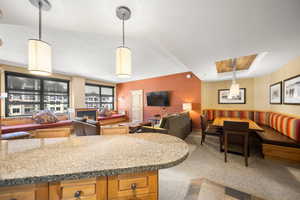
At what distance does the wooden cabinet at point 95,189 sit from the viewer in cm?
59

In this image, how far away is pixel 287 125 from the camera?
2.30 metres

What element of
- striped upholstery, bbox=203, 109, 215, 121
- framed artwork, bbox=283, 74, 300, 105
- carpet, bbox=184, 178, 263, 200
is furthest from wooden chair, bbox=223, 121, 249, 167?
striped upholstery, bbox=203, 109, 215, 121

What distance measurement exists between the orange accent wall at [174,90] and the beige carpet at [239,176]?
7.85ft

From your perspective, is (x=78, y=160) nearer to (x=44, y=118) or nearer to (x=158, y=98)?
(x=44, y=118)

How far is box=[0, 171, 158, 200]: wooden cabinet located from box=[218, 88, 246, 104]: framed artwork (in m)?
4.65

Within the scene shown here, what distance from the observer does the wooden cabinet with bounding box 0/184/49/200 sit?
1.91 feet

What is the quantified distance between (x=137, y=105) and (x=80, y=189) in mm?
5669

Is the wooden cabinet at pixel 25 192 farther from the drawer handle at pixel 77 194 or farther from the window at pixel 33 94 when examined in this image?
the window at pixel 33 94

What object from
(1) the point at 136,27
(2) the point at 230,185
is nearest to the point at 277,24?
(1) the point at 136,27

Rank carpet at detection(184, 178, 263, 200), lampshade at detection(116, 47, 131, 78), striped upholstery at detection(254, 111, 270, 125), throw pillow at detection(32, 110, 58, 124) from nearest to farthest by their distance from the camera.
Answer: lampshade at detection(116, 47, 131, 78) < carpet at detection(184, 178, 263, 200) < striped upholstery at detection(254, 111, 270, 125) < throw pillow at detection(32, 110, 58, 124)

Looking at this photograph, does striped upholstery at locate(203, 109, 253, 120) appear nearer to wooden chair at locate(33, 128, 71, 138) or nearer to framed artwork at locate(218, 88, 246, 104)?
framed artwork at locate(218, 88, 246, 104)

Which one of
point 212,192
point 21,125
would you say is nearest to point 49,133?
point 212,192

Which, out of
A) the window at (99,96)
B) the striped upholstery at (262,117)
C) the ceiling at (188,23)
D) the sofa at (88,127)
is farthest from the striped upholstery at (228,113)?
the window at (99,96)

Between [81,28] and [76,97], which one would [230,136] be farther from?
[76,97]
